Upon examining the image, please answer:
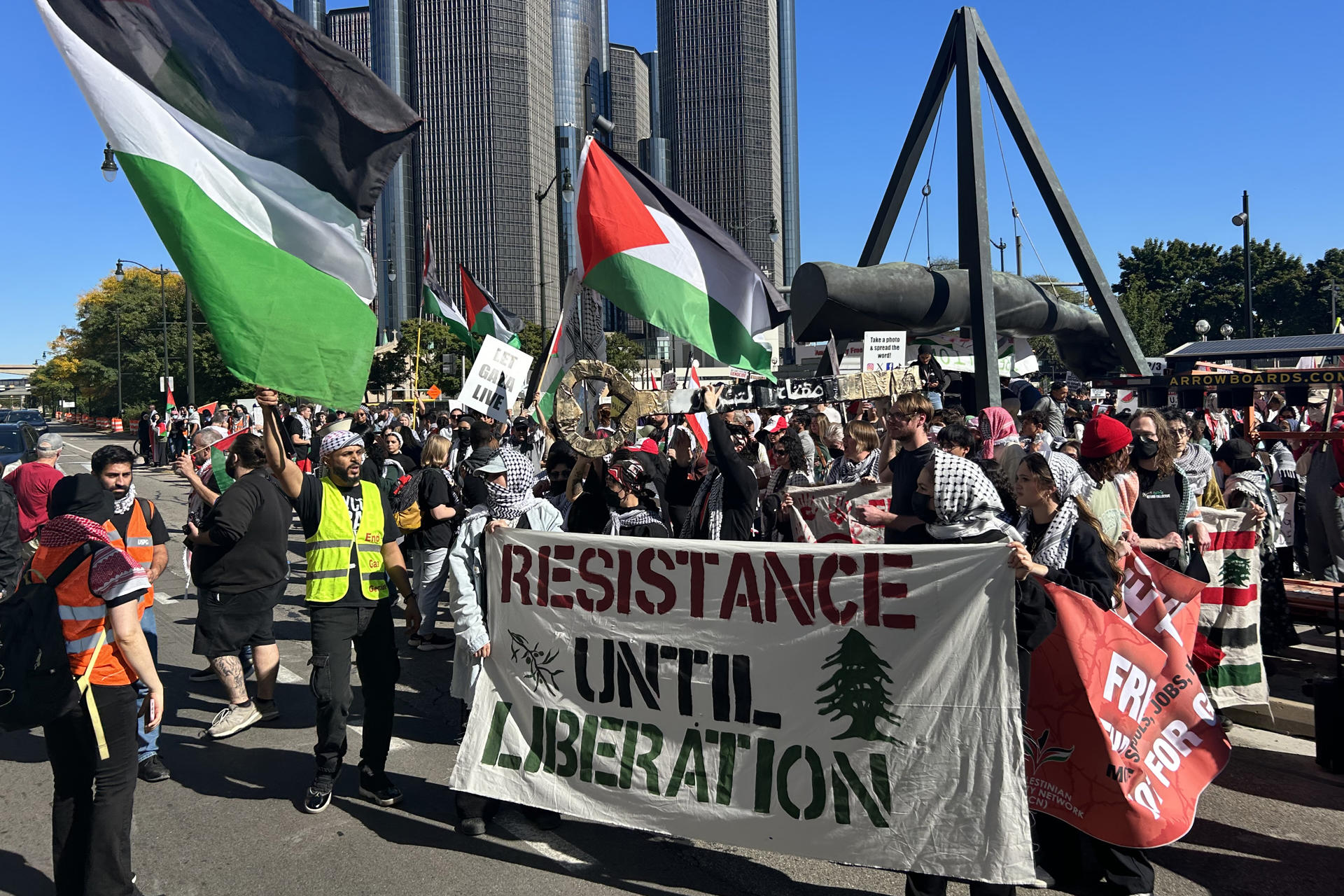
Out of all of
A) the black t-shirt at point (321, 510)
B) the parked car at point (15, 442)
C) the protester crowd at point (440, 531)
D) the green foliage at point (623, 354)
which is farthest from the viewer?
the green foliage at point (623, 354)

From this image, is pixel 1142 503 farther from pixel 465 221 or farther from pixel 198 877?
pixel 465 221

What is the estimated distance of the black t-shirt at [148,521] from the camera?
5.89 metres

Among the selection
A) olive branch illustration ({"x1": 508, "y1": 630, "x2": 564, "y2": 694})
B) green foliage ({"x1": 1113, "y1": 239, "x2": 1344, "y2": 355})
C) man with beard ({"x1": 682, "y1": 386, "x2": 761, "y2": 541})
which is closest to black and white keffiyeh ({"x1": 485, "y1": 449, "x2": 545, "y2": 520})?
olive branch illustration ({"x1": 508, "y1": 630, "x2": 564, "y2": 694})

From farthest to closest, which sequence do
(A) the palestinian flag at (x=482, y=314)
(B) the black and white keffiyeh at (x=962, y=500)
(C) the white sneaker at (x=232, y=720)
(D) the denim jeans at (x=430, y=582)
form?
1. (A) the palestinian flag at (x=482, y=314)
2. (D) the denim jeans at (x=430, y=582)
3. (C) the white sneaker at (x=232, y=720)
4. (B) the black and white keffiyeh at (x=962, y=500)

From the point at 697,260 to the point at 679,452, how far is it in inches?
61.3

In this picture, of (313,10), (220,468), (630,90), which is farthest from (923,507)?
(630,90)

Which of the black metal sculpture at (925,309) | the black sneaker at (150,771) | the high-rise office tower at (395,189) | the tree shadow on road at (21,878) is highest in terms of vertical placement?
the high-rise office tower at (395,189)

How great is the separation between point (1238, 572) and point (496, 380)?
9.47 meters

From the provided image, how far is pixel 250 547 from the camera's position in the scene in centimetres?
634

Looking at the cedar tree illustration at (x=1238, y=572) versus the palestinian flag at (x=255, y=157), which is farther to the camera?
the cedar tree illustration at (x=1238, y=572)

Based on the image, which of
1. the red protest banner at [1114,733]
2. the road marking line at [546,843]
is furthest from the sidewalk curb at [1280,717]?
the road marking line at [546,843]

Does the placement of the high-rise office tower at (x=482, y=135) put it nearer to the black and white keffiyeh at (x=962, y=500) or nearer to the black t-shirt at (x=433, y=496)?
the black t-shirt at (x=433, y=496)

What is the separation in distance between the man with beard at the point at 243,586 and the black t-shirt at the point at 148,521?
20cm

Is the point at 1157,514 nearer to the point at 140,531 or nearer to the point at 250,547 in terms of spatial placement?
the point at 250,547
